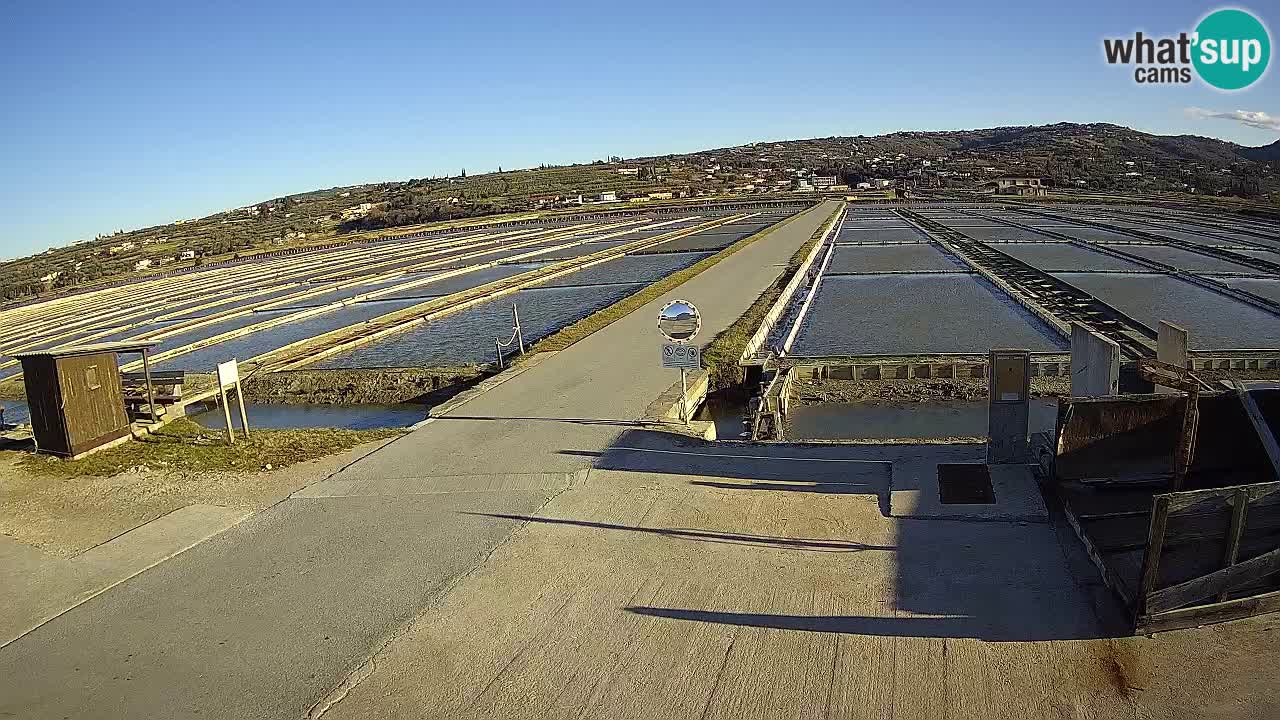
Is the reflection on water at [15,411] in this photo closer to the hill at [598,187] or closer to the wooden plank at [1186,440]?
the wooden plank at [1186,440]

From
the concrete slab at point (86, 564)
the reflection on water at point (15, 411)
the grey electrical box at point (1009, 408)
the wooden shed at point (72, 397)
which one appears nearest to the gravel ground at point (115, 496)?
the concrete slab at point (86, 564)

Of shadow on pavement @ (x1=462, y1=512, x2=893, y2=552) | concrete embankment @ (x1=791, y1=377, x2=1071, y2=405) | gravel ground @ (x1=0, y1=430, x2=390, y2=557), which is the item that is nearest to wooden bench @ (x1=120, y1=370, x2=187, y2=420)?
gravel ground @ (x1=0, y1=430, x2=390, y2=557)

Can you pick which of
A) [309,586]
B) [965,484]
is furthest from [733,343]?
[309,586]

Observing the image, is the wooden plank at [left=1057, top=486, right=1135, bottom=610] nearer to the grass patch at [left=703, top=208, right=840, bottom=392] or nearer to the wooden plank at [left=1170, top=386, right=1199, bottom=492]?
the wooden plank at [left=1170, top=386, right=1199, bottom=492]

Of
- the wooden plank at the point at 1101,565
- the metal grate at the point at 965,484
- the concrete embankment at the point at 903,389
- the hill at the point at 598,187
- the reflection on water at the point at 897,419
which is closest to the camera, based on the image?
the wooden plank at the point at 1101,565

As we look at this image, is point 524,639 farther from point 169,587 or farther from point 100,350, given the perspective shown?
point 100,350

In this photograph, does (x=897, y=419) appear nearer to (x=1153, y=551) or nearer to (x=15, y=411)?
(x=1153, y=551)
